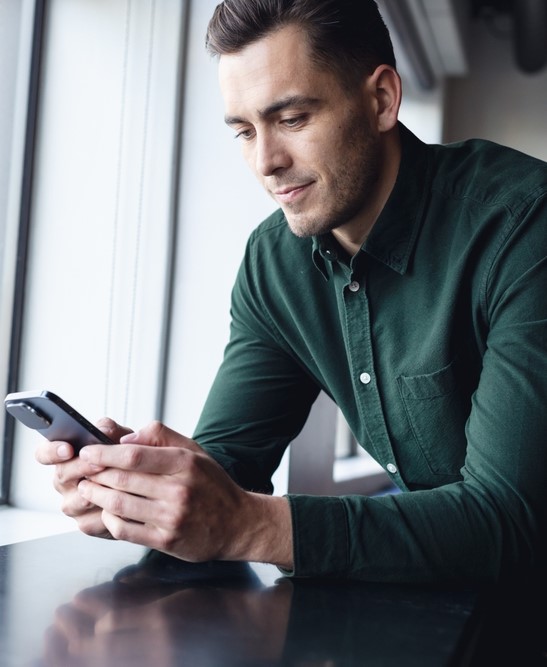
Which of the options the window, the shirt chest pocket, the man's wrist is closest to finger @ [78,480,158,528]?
the man's wrist

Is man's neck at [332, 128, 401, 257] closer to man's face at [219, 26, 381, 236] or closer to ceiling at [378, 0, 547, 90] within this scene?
man's face at [219, 26, 381, 236]

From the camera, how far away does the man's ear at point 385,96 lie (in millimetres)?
1469

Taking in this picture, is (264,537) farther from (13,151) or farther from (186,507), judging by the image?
(13,151)

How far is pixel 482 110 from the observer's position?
202 inches

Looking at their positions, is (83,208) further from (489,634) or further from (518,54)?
(518,54)

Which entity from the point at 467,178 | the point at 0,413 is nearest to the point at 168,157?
the point at 0,413

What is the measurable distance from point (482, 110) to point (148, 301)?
11.3 feet

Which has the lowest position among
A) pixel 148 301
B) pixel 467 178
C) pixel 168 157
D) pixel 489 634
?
pixel 489 634

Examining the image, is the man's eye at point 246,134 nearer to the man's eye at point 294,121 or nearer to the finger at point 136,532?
the man's eye at point 294,121

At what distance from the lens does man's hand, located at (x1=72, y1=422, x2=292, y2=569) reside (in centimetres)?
94

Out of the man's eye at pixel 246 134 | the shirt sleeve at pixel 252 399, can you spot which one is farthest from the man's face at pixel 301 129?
the shirt sleeve at pixel 252 399

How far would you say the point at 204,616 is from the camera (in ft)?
2.69

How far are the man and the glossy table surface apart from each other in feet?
0.15

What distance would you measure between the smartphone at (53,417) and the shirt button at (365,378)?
0.51 metres
